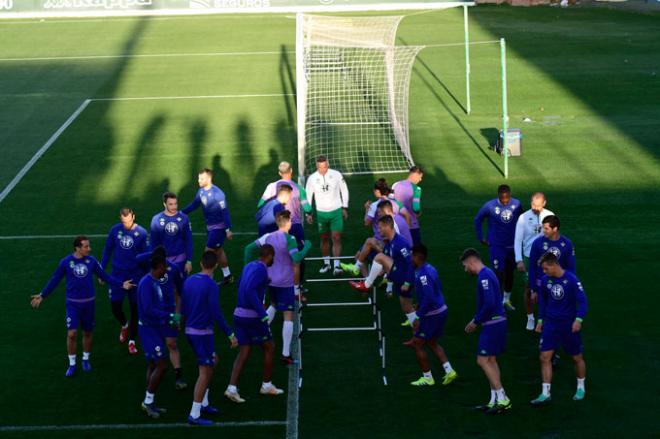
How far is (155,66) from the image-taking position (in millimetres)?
34656

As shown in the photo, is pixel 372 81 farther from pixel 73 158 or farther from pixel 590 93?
pixel 73 158

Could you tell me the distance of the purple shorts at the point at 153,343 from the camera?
490 inches

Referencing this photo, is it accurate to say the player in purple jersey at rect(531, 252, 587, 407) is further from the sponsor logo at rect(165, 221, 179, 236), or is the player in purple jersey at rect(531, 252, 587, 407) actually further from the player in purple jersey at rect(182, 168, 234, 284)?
the player in purple jersey at rect(182, 168, 234, 284)

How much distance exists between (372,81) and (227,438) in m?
19.9

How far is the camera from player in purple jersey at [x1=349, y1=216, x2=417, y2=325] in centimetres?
1388

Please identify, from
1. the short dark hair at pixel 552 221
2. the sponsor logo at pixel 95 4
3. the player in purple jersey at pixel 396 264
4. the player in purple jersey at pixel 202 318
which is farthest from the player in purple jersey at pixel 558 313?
the sponsor logo at pixel 95 4

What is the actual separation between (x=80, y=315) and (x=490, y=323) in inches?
225

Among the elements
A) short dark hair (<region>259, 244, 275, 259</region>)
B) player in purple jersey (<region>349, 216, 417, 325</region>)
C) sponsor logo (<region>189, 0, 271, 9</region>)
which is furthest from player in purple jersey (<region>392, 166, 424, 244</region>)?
sponsor logo (<region>189, 0, 271, 9</region>)

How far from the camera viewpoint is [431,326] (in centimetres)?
1288

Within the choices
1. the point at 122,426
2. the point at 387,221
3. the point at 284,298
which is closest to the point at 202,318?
the point at 122,426

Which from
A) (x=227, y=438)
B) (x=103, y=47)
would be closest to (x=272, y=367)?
(x=227, y=438)

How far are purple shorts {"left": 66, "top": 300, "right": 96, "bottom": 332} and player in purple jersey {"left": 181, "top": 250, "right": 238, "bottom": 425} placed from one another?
7.02ft

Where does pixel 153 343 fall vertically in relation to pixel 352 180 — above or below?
above

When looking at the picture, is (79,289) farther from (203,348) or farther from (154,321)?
(203,348)
